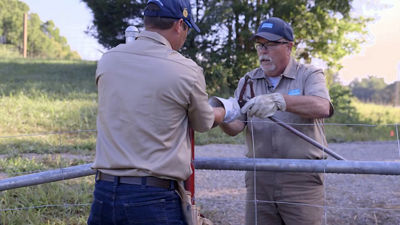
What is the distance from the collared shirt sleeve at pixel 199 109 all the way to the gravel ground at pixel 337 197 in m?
1.72

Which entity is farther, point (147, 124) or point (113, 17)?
point (113, 17)

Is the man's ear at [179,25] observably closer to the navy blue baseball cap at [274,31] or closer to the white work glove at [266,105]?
the white work glove at [266,105]

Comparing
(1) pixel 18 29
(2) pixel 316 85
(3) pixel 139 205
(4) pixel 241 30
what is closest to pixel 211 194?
(2) pixel 316 85

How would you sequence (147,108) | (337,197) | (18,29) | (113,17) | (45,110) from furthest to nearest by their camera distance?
(18,29)
(113,17)
(45,110)
(337,197)
(147,108)

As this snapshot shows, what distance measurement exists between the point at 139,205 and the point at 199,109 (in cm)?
47

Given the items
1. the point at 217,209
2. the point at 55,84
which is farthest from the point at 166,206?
the point at 55,84

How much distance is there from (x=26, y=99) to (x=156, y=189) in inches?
381

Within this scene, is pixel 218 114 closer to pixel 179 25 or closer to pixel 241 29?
pixel 179 25

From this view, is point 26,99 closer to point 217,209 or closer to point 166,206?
point 217,209

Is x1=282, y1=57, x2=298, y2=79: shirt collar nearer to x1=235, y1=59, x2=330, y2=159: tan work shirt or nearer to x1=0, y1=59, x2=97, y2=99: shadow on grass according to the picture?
x1=235, y1=59, x2=330, y2=159: tan work shirt

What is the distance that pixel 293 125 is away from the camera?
252 centimetres

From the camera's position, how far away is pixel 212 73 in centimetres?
1309

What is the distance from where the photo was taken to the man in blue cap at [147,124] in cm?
175

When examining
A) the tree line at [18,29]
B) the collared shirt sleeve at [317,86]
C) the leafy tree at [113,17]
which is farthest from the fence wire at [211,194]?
the tree line at [18,29]
